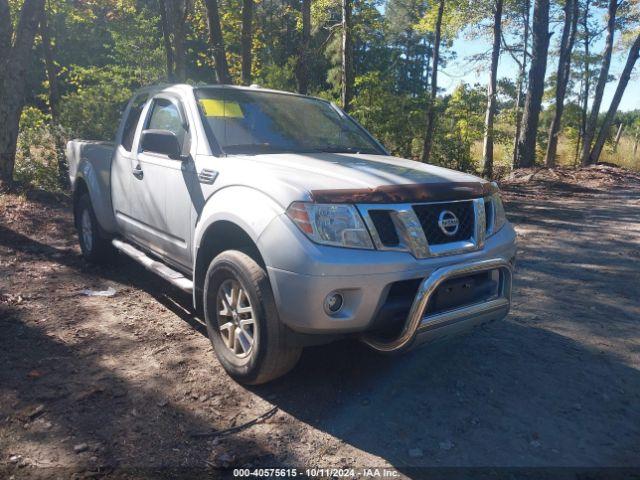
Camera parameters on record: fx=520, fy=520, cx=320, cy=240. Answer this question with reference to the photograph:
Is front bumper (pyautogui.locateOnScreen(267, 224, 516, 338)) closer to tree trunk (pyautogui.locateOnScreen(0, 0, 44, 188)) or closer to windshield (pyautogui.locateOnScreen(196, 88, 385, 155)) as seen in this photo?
windshield (pyautogui.locateOnScreen(196, 88, 385, 155))

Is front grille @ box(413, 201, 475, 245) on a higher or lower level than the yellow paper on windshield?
lower

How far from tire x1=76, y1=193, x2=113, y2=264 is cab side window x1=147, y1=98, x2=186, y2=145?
151 cm

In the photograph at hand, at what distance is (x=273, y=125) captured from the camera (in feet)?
13.8

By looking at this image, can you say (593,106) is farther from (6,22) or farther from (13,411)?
(13,411)

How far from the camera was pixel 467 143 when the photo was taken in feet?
48.0

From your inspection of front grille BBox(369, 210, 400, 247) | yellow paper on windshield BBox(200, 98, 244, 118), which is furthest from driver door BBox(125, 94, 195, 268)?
front grille BBox(369, 210, 400, 247)

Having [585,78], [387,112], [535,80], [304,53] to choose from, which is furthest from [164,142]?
[585,78]

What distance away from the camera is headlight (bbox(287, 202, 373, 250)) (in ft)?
9.17

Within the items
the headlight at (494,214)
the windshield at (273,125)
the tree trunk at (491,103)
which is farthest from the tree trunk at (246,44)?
the headlight at (494,214)

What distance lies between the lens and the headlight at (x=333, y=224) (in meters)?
2.79

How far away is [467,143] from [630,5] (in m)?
11.8

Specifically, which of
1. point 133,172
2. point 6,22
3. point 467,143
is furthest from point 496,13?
point 133,172

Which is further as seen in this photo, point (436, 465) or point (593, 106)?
point (593, 106)

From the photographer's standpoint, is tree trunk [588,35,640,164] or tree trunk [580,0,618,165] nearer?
tree trunk [588,35,640,164]
